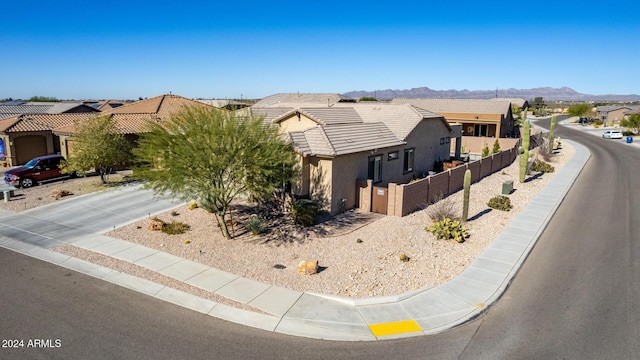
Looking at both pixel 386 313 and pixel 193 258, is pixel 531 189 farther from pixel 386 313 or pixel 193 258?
pixel 193 258

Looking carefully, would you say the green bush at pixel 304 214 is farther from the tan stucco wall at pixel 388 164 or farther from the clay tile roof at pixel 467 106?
the clay tile roof at pixel 467 106

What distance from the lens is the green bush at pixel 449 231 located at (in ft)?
57.2

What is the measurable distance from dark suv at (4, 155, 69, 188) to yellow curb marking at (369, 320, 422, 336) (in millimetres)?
25650

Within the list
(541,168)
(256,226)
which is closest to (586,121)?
(541,168)

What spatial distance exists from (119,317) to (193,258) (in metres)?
4.26

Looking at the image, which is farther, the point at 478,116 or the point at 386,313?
the point at 478,116

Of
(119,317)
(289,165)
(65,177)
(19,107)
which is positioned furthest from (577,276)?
(19,107)

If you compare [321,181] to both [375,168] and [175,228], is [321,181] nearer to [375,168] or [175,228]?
[375,168]

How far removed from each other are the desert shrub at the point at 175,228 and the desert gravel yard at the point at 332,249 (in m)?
0.28

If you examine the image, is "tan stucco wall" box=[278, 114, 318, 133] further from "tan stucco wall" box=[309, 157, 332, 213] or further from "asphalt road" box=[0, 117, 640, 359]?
"asphalt road" box=[0, 117, 640, 359]

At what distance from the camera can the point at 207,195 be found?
16.6 m

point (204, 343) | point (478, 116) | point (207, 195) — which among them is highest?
point (478, 116)

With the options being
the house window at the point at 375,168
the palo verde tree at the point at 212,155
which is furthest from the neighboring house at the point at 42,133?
the house window at the point at 375,168

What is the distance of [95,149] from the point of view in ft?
83.8
